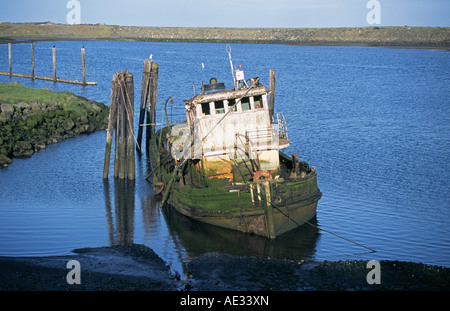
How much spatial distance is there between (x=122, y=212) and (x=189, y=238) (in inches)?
163

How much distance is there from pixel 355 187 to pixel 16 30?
17993cm

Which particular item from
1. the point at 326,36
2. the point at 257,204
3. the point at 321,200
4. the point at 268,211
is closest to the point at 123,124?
the point at 321,200

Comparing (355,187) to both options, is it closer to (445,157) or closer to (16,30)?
(445,157)

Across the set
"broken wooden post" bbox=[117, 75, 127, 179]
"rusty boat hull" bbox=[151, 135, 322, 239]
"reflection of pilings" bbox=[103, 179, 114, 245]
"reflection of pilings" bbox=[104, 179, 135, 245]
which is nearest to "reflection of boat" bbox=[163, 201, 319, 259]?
"rusty boat hull" bbox=[151, 135, 322, 239]

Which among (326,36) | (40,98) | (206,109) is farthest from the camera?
(326,36)

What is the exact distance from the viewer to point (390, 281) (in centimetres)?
1477

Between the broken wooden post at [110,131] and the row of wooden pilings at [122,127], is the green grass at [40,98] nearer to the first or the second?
the broken wooden post at [110,131]

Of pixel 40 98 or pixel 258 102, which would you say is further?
pixel 40 98

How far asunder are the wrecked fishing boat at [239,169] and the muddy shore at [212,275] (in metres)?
Answer: 2.99

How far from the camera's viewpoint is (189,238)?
2039 cm

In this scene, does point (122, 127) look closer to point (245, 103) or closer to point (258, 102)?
point (245, 103)

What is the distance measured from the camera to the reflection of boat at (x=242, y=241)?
1869 cm

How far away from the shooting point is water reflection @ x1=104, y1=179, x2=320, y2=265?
18734 millimetres

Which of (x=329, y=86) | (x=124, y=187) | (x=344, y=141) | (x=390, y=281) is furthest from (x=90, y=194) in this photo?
(x=329, y=86)
